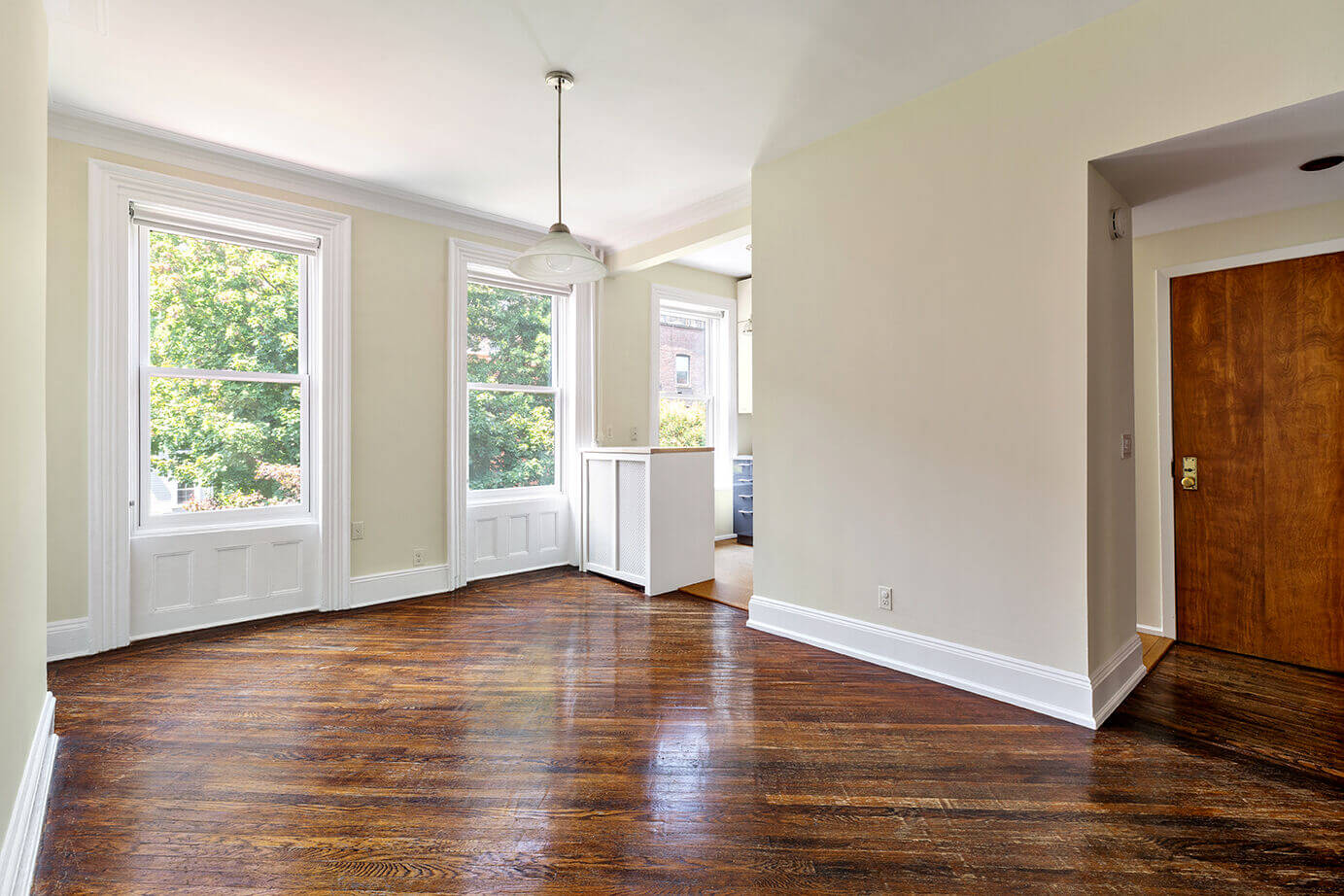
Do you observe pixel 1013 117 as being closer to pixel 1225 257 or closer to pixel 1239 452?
pixel 1225 257

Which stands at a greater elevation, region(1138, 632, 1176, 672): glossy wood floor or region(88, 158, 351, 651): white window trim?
region(88, 158, 351, 651): white window trim

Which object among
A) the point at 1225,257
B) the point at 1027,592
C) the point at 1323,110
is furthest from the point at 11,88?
the point at 1225,257

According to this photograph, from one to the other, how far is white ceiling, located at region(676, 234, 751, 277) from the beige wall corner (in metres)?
0.54

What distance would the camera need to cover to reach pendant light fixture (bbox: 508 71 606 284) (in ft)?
9.37

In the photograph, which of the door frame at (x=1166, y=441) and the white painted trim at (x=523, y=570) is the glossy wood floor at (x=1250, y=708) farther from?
the white painted trim at (x=523, y=570)

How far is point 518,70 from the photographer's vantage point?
9.12 ft

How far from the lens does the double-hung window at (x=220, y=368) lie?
11.4 ft

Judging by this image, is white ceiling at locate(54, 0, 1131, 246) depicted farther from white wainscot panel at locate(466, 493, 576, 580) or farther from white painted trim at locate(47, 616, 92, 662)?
white painted trim at locate(47, 616, 92, 662)

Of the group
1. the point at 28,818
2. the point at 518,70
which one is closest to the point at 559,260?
the point at 518,70

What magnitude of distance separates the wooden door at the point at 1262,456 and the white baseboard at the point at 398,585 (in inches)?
181

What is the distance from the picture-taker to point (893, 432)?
3.03 metres

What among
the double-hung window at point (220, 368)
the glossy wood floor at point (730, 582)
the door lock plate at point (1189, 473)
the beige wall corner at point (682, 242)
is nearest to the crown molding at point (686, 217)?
the beige wall corner at point (682, 242)

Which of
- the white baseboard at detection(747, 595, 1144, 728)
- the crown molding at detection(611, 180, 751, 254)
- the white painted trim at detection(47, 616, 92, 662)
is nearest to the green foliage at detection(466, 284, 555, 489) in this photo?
the crown molding at detection(611, 180, 751, 254)

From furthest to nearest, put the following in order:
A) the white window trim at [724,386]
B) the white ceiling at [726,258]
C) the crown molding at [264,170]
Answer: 1. the white window trim at [724,386]
2. the white ceiling at [726,258]
3. the crown molding at [264,170]
